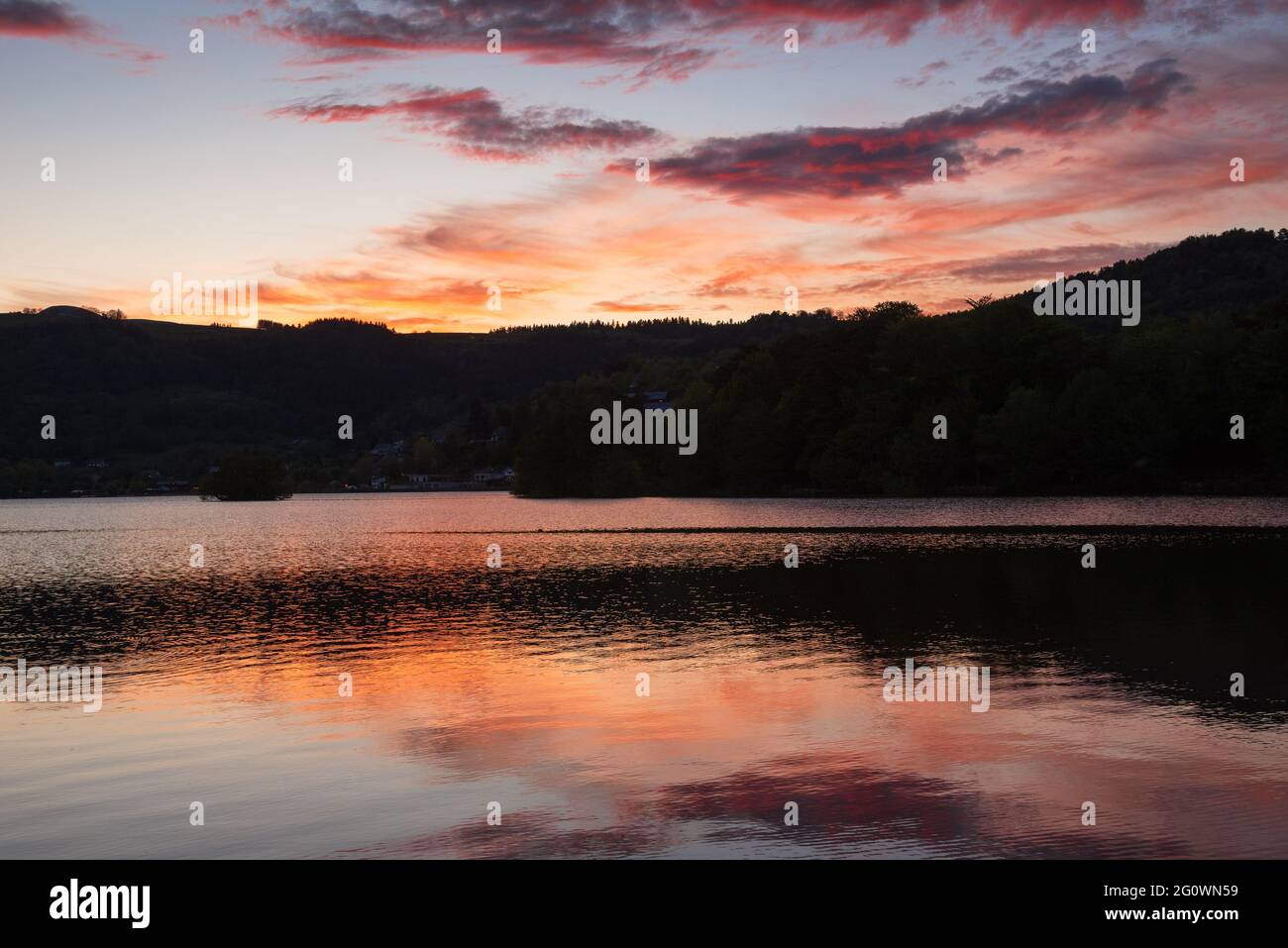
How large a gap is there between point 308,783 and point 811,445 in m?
180

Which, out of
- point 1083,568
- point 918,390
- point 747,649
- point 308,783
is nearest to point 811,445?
point 918,390

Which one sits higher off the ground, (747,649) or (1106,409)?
(1106,409)

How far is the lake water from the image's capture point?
52.8 ft

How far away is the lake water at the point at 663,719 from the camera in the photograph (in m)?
16.1

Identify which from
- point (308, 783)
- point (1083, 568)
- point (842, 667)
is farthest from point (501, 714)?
point (1083, 568)

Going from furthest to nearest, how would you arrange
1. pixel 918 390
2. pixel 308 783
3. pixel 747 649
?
pixel 918 390
pixel 747 649
pixel 308 783

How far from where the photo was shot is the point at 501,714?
981 inches

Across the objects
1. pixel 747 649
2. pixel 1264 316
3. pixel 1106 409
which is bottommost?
pixel 747 649

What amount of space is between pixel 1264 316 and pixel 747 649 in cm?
15112

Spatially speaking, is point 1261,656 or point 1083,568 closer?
point 1261,656

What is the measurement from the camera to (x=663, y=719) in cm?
2395
